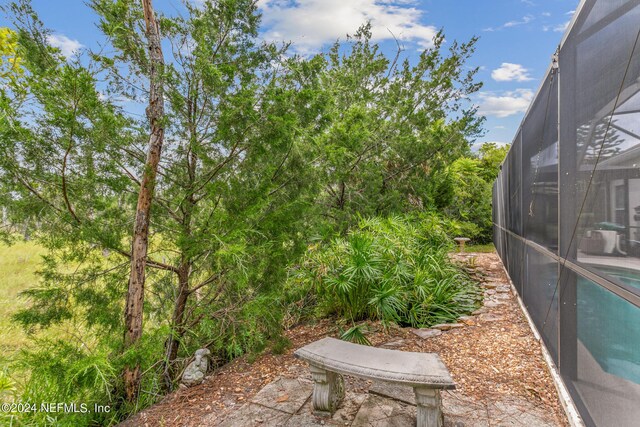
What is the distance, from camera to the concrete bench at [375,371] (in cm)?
190

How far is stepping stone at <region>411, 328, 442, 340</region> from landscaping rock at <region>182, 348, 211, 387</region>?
233 cm

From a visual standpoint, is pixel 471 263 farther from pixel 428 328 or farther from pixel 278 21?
pixel 278 21

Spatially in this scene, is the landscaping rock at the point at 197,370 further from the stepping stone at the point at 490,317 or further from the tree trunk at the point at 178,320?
the stepping stone at the point at 490,317

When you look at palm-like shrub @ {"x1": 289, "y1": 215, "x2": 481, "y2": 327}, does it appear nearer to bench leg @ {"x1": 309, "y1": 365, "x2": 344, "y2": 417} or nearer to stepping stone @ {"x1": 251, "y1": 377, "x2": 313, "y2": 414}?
stepping stone @ {"x1": 251, "y1": 377, "x2": 313, "y2": 414}

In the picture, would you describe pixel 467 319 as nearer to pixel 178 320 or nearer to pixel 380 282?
pixel 380 282

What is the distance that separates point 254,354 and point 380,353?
4.77 feet

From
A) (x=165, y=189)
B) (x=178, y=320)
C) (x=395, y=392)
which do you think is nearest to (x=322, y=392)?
(x=395, y=392)

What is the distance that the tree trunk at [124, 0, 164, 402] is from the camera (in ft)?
8.80

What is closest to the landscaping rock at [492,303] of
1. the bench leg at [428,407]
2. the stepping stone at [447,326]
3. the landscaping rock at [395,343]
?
the stepping stone at [447,326]

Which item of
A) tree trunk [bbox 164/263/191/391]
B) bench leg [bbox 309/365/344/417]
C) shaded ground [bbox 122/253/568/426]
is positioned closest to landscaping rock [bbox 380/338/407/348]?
shaded ground [bbox 122/253/568/426]

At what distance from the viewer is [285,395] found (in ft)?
8.42

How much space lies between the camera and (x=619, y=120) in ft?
4.51

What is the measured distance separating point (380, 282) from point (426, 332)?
2.53ft

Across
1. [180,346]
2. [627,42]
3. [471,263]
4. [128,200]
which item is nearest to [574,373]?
[627,42]
